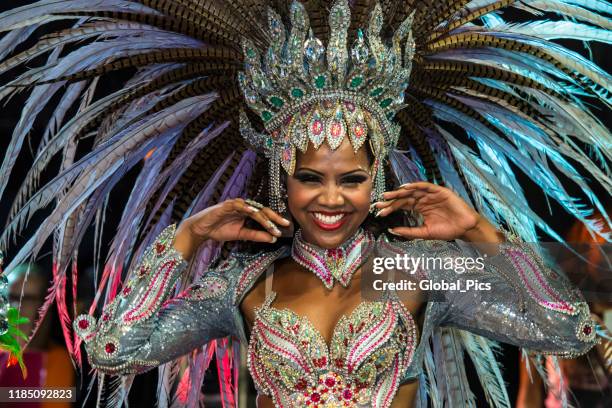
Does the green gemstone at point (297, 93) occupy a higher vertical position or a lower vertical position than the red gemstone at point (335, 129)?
higher

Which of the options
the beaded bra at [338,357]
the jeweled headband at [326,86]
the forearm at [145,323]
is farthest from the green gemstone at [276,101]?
the beaded bra at [338,357]

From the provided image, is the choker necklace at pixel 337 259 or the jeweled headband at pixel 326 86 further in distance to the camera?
the choker necklace at pixel 337 259

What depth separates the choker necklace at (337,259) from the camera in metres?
2.75

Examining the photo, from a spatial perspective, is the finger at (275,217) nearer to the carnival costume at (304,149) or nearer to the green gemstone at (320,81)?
the carnival costume at (304,149)

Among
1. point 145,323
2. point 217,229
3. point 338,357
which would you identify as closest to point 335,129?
point 217,229

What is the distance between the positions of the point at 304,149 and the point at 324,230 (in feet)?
0.70

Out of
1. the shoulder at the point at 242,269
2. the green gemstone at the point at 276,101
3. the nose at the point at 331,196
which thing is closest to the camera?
the nose at the point at 331,196

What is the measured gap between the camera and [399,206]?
2660mm

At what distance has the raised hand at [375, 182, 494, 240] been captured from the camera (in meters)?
2.65

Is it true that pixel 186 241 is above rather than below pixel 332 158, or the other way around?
below

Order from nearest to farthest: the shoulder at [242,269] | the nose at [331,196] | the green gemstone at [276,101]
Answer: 1. the nose at [331,196]
2. the green gemstone at [276,101]
3. the shoulder at [242,269]

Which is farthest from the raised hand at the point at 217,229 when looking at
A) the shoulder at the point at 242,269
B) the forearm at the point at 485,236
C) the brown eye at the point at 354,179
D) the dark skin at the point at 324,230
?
the forearm at the point at 485,236

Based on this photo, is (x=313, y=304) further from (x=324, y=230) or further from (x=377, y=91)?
(x=377, y=91)

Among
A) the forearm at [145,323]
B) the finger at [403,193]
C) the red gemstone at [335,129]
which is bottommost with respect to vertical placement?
the forearm at [145,323]
